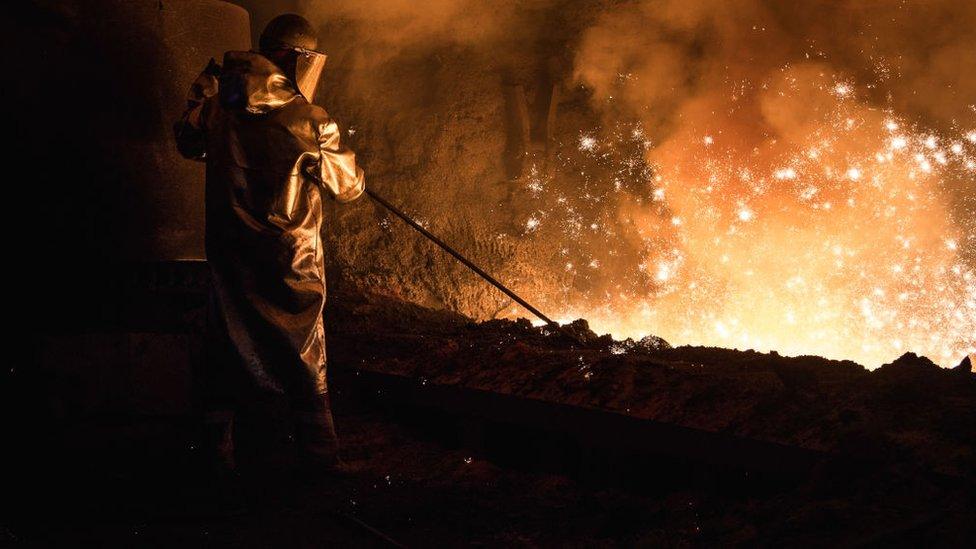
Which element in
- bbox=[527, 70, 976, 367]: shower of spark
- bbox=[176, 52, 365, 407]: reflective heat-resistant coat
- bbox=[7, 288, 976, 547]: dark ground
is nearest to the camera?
bbox=[7, 288, 976, 547]: dark ground

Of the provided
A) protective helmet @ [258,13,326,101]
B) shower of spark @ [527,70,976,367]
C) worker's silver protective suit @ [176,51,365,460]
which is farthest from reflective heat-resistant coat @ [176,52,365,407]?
shower of spark @ [527,70,976,367]

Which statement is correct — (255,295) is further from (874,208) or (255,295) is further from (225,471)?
(874,208)

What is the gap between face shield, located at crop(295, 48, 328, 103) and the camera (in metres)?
3.45

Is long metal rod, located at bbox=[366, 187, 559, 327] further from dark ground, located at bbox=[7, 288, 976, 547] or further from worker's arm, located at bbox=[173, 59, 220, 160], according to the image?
worker's arm, located at bbox=[173, 59, 220, 160]

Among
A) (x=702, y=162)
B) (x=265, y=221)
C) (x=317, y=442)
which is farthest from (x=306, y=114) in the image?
(x=702, y=162)

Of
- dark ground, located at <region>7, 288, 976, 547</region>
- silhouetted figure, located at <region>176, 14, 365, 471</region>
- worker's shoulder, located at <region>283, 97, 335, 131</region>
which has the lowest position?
dark ground, located at <region>7, 288, 976, 547</region>

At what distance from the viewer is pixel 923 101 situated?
6898mm

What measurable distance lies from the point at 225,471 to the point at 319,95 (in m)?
4.81

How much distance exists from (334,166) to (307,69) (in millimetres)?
498

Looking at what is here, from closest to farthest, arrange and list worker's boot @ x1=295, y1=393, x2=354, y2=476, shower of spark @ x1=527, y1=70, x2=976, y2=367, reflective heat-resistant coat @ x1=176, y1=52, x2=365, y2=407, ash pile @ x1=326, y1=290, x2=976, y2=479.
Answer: ash pile @ x1=326, y1=290, x2=976, y2=479 < reflective heat-resistant coat @ x1=176, y1=52, x2=365, y2=407 < worker's boot @ x1=295, y1=393, x2=354, y2=476 < shower of spark @ x1=527, y1=70, x2=976, y2=367

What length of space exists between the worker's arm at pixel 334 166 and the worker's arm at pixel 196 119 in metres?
0.52

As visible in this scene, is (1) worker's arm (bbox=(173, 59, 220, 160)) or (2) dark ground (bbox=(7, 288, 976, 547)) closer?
(2) dark ground (bbox=(7, 288, 976, 547))

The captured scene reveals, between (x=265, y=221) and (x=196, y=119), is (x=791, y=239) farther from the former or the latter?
(x=196, y=119)

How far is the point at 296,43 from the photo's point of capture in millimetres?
3404
